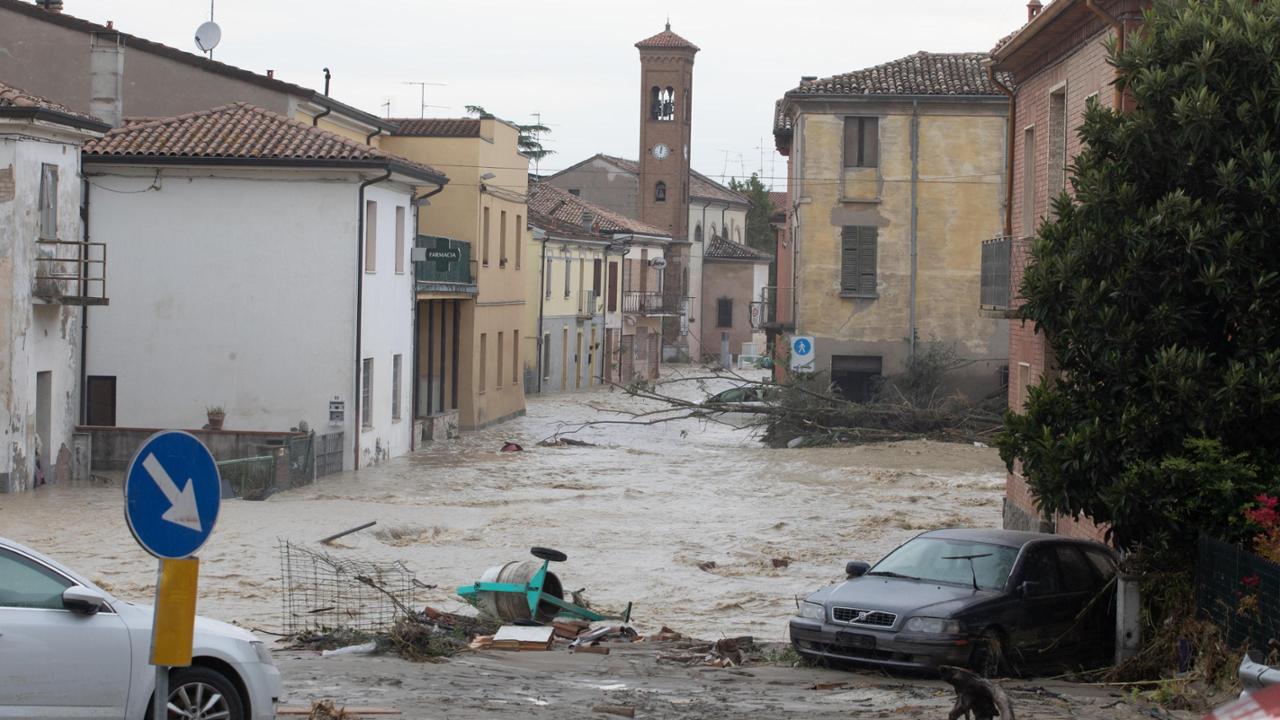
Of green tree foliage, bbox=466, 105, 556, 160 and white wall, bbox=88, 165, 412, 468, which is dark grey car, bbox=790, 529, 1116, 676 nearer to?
Answer: white wall, bbox=88, 165, 412, 468

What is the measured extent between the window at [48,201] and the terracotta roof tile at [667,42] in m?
64.5

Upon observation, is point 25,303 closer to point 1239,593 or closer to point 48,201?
point 48,201

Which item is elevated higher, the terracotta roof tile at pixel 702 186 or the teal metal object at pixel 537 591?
the terracotta roof tile at pixel 702 186

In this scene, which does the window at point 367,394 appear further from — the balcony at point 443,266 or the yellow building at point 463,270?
the yellow building at point 463,270

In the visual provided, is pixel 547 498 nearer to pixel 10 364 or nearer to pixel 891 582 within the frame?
pixel 10 364

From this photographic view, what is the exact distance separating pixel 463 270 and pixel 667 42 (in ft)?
161

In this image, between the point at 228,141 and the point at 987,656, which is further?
the point at 228,141

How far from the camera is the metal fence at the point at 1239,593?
36.8 ft

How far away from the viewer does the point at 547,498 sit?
3133cm

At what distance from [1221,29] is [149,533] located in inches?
397

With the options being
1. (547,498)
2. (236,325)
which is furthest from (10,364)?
(547,498)

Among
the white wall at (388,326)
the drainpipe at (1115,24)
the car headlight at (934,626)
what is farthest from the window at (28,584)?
the white wall at (388,326)

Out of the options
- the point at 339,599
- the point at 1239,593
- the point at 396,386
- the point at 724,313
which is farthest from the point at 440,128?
the point at 724,313

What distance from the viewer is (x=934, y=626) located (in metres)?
12.6
